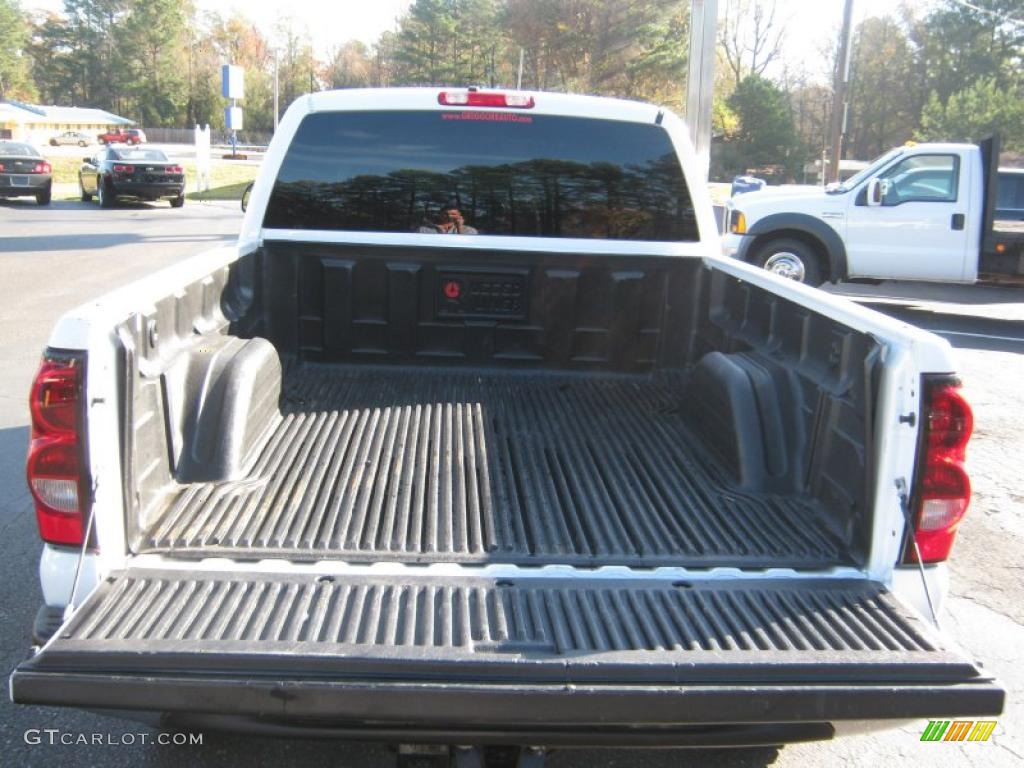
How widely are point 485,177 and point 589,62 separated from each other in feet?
164

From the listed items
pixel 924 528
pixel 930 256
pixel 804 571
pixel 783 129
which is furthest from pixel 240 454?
pixel 783 129

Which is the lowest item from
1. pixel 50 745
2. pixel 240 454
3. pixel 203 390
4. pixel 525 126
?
pixel 50 745

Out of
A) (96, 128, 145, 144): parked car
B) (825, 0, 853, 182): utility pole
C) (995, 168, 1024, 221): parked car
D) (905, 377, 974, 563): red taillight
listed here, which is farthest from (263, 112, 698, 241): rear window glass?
(96, 128, 145, 144): parked car

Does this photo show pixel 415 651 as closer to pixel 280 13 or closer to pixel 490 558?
pixel 490 558

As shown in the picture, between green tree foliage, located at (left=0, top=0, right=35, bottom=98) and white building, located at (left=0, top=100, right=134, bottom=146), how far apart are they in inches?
427

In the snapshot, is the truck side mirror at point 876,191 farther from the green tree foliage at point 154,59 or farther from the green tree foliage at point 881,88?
the green tree foliage at point 154,59

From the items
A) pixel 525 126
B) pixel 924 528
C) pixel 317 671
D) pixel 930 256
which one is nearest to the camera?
pixel 317 671

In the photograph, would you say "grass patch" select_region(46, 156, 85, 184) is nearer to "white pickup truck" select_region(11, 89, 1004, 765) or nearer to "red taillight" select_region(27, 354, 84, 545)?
"white pickup truck" select_region(11, 89, 1004, 765)

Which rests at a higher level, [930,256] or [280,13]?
[280,13]

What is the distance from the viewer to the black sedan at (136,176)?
25438 millimetres

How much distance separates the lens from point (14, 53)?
93125 millimetres

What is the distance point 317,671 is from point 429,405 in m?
2.06

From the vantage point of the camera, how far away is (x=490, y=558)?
9.21 ft

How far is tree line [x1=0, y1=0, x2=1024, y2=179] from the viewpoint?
50.2 meters
